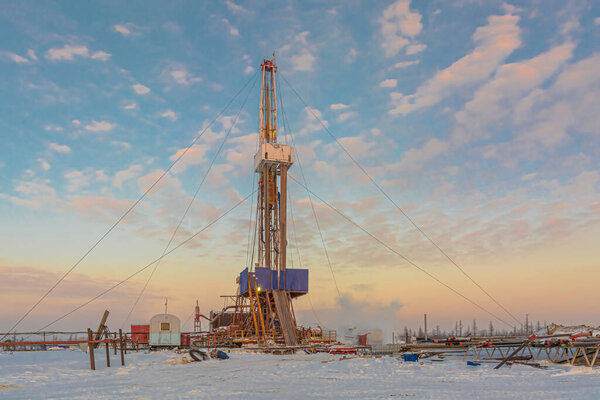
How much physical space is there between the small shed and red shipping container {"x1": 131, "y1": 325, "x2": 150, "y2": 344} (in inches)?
211

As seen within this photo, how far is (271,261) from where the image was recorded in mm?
40750

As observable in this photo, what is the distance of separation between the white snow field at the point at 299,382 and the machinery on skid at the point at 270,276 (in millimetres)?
13572

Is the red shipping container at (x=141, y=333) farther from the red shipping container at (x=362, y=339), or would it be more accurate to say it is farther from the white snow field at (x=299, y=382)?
the white snow field at (x=299, y=382)

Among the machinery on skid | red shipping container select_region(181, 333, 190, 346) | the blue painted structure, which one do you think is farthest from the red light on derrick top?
red shipping container select_region(181, 333, 190, 346)

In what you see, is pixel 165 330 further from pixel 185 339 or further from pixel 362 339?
pixel 362 339

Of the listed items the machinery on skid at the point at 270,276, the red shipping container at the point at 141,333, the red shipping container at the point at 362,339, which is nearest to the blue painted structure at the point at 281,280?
the machinery on skid at the point at 270,276

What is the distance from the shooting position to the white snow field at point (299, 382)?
13.3 metres

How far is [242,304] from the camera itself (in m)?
42.8

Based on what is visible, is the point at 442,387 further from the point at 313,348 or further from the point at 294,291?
the point at 294,291

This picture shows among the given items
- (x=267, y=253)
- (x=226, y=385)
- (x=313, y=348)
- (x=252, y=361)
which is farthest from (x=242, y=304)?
(x=226, y=385)

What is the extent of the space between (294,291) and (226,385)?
23.5 metres

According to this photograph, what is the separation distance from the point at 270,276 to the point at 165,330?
10.1m

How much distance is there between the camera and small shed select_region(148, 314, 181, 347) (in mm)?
38750

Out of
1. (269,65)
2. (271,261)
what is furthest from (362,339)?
(269,65)
